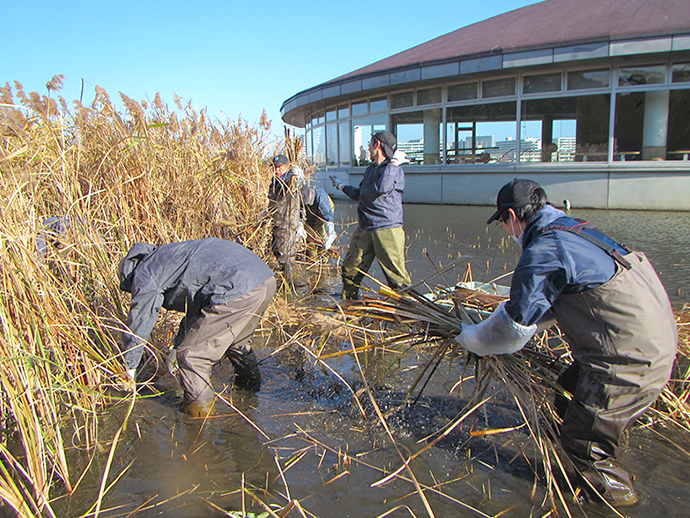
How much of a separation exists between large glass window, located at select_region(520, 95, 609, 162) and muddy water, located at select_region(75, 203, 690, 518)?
1026cm

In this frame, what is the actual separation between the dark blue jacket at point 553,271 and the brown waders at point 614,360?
0.07 metres

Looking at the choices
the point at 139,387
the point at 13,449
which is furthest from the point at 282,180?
the point at 13,449

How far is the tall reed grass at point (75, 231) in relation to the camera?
2.31 meters

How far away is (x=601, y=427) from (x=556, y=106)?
464 inches

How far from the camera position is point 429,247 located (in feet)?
26.2

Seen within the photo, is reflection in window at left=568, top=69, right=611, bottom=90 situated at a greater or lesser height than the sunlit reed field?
greater

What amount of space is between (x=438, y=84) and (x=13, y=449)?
528 inches

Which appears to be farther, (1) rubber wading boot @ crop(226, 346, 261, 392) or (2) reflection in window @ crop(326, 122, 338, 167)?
(2) reflection in window @ crop(326, 122, 338, 167)

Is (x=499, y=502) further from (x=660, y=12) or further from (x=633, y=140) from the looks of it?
(x=660, y=12)

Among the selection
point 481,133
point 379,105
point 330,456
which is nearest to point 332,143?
point 379,105

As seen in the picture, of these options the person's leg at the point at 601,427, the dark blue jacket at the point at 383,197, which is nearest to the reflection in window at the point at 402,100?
the dark blue jacket at the point at 383,197

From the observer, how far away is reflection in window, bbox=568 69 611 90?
37.9 ft

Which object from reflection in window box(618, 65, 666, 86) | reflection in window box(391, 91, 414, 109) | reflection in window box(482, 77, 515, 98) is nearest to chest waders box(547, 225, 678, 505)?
reflection in window box(618, 65, 666, 86)

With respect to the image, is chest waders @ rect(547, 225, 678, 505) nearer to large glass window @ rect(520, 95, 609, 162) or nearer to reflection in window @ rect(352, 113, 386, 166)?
large glass window @ rect(520, 95, 609, 162)
